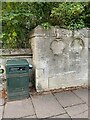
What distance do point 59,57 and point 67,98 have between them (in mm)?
1136

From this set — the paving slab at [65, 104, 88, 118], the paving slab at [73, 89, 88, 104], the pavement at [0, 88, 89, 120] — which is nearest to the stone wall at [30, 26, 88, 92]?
the paving slab at [73, 89, 88, 104]

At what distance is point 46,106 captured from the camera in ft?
12.8

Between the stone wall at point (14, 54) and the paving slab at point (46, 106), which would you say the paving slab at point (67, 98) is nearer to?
the paving slab at point (46, 106)

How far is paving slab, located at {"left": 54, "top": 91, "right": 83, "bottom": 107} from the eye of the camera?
4.04 meters

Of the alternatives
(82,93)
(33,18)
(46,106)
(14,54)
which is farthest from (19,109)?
(33,18)

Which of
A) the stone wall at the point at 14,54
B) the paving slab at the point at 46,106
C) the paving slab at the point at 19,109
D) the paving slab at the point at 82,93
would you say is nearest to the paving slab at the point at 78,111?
the paving slab at the point at 46,106

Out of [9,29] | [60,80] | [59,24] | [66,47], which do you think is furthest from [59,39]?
[9,29]

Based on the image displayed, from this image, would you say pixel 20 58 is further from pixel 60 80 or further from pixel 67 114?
pixel 67 114

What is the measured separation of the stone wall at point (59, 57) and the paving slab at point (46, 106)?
414 mm

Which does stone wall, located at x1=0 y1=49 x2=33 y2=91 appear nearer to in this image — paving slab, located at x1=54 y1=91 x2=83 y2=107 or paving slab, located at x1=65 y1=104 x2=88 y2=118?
paving slab, located at x1=54 y1=91 x2=83 y2=107

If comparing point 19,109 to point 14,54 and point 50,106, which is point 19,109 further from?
point 14,54

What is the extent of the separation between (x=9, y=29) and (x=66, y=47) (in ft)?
6.01

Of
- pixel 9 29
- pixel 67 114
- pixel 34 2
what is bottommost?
pixel 67 114

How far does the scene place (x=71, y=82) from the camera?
5.01 meters
